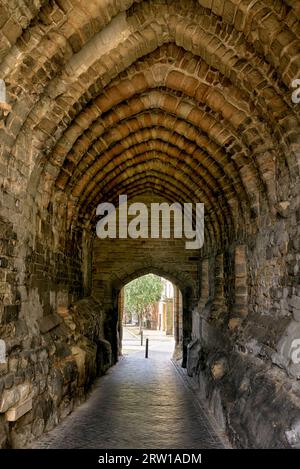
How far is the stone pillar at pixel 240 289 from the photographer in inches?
252

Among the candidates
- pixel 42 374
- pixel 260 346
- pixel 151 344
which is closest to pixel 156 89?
pixel 260 346

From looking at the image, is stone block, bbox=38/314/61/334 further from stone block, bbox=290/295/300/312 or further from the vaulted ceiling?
stone block, bbox=290/295/300/312

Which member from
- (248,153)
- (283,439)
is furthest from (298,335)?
(248,153)

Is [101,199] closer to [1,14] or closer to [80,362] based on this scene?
[80,362]

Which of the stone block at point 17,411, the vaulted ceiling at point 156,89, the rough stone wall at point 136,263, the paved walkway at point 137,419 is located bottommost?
the paved walkway at point 137,419

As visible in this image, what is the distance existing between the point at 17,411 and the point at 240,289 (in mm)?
3986

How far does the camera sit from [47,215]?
Answer: 5.93m

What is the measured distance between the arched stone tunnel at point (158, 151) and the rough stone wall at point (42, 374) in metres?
0.03

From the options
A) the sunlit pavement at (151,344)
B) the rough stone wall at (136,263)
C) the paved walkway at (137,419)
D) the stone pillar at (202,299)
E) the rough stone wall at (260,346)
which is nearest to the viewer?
the rough stone wall at (260,346)

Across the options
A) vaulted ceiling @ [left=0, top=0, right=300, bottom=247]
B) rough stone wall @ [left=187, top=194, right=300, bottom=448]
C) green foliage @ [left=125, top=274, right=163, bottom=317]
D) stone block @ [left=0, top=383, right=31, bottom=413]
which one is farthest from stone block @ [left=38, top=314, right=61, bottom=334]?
green foliage @ [left=125, top=274, right=163, bottom=317]

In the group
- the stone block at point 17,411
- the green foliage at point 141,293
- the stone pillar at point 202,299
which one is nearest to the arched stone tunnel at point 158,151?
the stone block at point 17,411

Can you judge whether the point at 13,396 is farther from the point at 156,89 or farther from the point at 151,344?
the point at 151,344

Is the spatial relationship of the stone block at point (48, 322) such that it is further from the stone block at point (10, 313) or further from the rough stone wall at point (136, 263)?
the rough stone wall at point (136, 263)

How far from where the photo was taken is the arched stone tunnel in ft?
13.1
